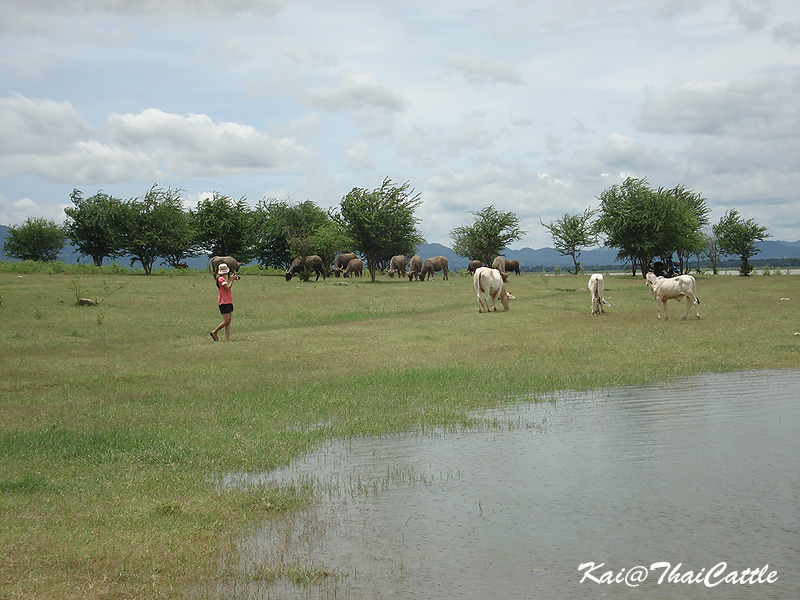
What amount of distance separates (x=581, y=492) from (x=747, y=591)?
2.27 metres

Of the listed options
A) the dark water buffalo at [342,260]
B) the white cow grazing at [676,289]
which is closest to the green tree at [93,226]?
the dark water buffalo at [342,260]

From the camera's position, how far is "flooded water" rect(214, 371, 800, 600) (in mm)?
5656

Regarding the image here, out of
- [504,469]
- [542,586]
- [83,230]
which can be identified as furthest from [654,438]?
[83,230]

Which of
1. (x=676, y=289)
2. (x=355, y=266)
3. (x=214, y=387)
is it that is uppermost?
(x=355, y=266)

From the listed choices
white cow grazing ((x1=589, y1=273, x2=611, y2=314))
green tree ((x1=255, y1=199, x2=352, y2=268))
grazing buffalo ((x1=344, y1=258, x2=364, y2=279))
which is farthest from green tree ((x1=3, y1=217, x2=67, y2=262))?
white cow grazing ((x1=589, y1=273, x2=611, y2=314))

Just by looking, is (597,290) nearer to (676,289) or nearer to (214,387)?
(676,289)

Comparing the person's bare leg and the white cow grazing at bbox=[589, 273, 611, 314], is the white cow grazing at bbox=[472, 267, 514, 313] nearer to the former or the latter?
the white cow grazing at bbox=[589, 273, 611, 314]

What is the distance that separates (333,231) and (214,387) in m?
40.6

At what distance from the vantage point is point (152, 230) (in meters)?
57.5

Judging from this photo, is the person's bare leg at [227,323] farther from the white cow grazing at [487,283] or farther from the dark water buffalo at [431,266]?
the dark water buffalo at [431,266]

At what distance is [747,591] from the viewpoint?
5.47 meters

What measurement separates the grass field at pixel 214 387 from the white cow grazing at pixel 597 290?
785 millimetres

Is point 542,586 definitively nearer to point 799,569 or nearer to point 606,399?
point 799,569

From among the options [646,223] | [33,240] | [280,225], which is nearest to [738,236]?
[646,223]
